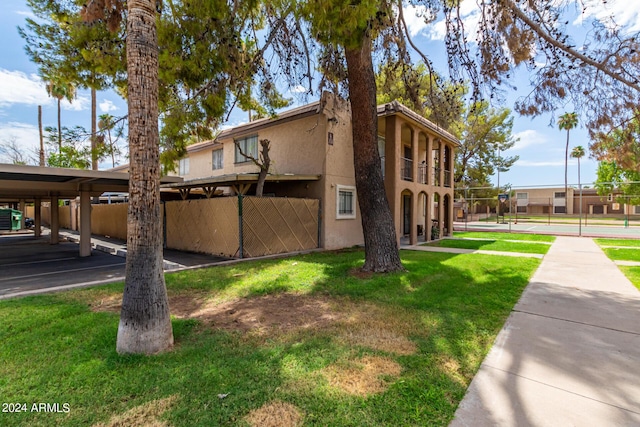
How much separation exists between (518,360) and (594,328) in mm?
2058

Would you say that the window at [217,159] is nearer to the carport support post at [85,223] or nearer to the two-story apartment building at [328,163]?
the two-story apartment building at [328,163]

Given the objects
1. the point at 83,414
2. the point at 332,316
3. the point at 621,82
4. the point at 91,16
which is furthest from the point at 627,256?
the point at 91,16

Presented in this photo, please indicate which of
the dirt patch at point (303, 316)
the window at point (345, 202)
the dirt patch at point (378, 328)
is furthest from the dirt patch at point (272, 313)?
the window at point (345, 202)

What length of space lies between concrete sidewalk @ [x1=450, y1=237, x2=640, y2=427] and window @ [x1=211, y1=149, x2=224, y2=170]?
16.4m

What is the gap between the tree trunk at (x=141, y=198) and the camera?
3.59 m

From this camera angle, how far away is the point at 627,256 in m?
11.0

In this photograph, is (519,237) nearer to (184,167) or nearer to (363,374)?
(363,374)

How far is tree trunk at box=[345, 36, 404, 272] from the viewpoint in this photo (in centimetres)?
817

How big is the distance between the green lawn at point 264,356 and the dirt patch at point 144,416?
0.01 meters

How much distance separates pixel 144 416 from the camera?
2.58 meters

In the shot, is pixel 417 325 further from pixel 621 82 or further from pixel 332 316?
pixel 621 82

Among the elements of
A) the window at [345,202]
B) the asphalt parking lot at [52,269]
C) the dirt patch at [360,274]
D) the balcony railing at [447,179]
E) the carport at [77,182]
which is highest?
the balcony railing at [447,179]

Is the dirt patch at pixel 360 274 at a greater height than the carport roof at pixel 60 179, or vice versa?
the carport roof at pixel 60 179

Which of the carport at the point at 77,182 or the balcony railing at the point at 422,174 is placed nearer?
the carport at the point at 77,182
